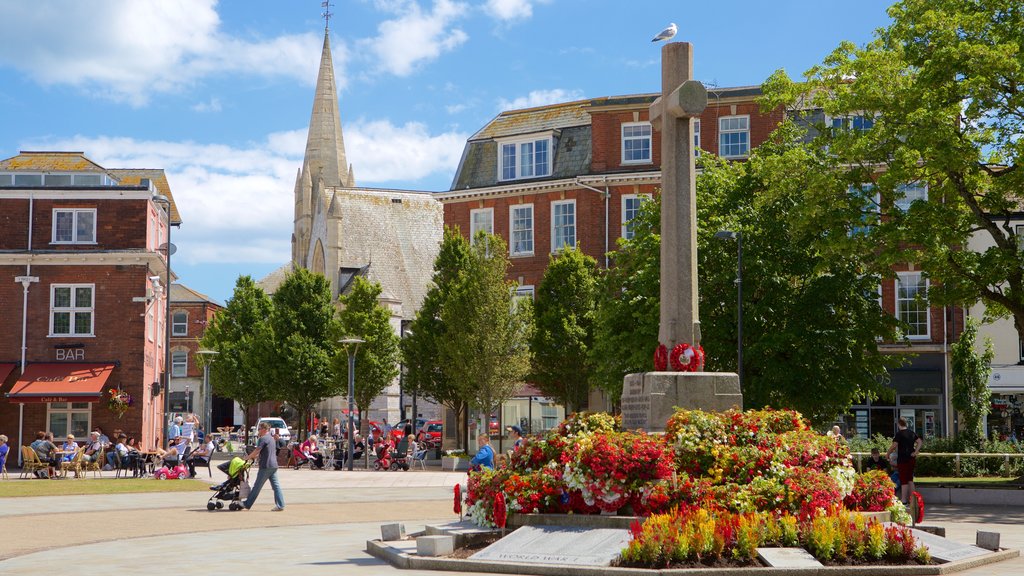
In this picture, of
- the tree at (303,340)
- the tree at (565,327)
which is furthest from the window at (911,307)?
the tree at (303,340)

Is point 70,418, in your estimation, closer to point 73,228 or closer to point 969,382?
point 73,228

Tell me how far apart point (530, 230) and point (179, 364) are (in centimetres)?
4884

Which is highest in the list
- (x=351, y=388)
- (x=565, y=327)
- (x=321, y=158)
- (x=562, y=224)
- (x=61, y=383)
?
(x=321, y=158)

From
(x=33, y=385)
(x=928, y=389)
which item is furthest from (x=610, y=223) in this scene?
(x=33, y=385)

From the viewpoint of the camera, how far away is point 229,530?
61.6ft

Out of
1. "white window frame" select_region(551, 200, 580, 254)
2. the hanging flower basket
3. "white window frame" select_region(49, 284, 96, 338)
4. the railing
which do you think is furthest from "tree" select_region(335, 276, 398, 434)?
the railing

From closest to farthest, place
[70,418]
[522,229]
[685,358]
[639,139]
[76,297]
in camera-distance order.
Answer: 1. [685,358]
2. [70,418]
3. [76,297]
4. [639,139]
5. [522,229]

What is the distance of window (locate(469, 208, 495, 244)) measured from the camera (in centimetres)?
5316

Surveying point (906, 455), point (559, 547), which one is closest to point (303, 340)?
point (906, 455)

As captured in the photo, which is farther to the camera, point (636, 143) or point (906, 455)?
point (636, 143)

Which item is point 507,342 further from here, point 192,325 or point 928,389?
point 192,325

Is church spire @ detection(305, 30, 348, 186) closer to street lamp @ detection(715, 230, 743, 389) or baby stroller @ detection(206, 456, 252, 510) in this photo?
street lamp @ detection(715, 230, 743, 389)

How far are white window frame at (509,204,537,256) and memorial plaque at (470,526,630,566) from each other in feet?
124

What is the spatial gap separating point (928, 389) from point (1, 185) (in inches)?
1393
